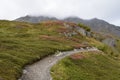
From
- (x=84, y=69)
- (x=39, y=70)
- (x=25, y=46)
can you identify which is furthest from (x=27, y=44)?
(x=39, y=70)

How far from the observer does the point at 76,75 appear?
190 ft

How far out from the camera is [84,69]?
65000mm

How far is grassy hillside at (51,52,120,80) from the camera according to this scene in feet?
187

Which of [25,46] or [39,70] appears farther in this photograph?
[25,46]

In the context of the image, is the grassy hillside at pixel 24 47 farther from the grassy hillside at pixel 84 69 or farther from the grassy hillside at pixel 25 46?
the grassy hillside at pixel 84 69

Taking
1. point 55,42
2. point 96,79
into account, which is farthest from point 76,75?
point 55,42

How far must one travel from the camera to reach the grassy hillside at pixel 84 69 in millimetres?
57138

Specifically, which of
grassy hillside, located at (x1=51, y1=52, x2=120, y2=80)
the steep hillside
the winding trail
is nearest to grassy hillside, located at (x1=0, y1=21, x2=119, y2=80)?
the steep hillside

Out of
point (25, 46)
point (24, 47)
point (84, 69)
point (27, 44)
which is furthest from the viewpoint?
point (27, 44)

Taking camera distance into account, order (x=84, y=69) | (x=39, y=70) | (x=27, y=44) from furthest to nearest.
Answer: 1. (x=27, y=44)
2. (x=84, y=69)
3. (x=39, y=70)

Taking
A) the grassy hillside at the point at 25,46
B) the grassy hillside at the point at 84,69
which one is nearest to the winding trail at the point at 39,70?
the grassy hillside at the point at 25,46

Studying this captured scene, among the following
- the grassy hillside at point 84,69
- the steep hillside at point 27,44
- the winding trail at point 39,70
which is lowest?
the grassy hillside at point 84,69

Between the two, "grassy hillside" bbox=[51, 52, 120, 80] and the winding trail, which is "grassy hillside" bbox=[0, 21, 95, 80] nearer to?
the winding trail

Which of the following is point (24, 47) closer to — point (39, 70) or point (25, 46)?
point (25, 46)
